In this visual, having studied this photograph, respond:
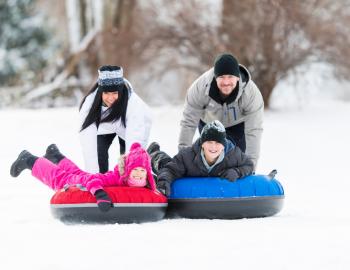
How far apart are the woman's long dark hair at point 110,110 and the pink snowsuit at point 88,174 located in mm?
427

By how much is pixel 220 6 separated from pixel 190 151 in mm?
7910

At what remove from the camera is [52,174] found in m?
5.92

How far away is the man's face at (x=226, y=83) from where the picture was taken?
6.11 metres

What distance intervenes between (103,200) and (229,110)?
67.5 inches

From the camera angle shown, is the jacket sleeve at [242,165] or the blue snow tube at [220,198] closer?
the blue snow tube at [220,198]

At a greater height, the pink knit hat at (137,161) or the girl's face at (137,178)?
the pink knit hat at (137,161)

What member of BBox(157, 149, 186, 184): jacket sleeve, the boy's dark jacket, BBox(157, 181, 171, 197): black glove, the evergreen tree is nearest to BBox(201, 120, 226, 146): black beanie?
the boy's dark jacket

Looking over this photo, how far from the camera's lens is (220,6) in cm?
1337

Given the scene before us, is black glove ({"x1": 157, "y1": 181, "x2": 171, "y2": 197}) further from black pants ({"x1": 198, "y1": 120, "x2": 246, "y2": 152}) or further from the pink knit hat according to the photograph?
black pants ({"x1": 198, "y1": 120, "x2": 246, "y2": 152})

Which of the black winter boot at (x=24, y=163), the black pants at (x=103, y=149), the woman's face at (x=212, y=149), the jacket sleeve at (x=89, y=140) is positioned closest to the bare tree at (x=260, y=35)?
the black pants at (x=103, y=149)

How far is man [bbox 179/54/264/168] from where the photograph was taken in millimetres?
6355

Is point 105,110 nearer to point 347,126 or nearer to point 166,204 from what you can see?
point 166,204

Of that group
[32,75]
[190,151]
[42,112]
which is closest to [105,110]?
[190,151]

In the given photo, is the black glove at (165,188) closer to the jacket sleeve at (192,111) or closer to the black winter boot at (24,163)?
the jacket sleeve at (192,111)
